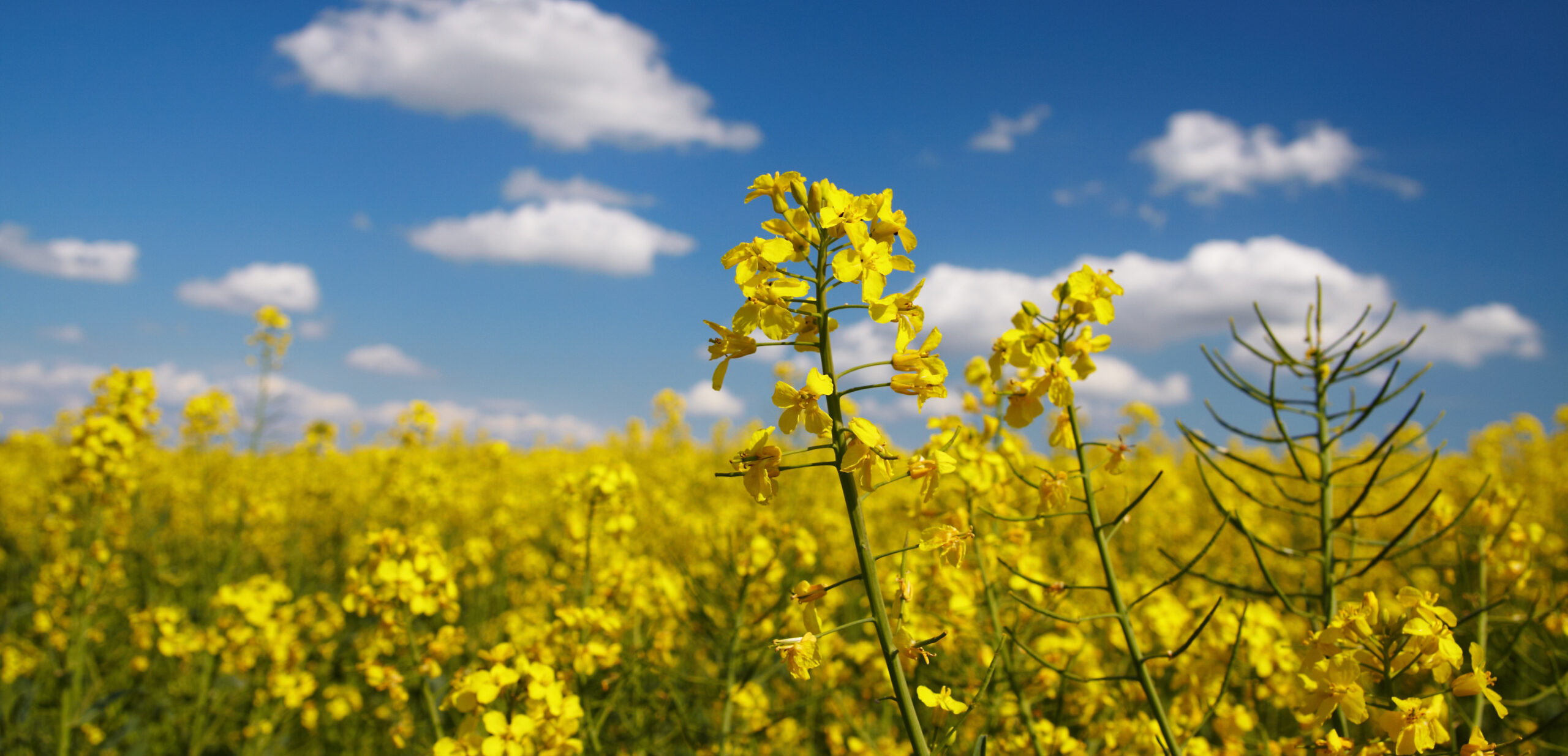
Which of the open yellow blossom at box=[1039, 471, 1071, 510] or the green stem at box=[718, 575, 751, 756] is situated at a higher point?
the open yellow blossom at box=[1039, 471, 1071, 510]

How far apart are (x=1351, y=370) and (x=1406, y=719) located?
1.03 metres

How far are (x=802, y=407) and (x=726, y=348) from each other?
196 millimetres

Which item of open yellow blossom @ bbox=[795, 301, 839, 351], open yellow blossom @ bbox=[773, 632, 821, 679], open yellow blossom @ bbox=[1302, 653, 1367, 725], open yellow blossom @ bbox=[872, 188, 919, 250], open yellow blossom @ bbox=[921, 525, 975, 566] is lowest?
open yellow blossom @ bbox=[1302, 653, 1367, 725]

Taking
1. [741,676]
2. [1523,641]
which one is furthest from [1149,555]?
[741,676]

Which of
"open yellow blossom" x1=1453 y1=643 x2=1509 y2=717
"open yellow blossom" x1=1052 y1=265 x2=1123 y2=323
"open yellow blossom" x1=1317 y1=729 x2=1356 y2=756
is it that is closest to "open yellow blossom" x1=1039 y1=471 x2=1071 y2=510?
"open yellow blossom" x1=1052 y1=265 x2=1123 y2=323

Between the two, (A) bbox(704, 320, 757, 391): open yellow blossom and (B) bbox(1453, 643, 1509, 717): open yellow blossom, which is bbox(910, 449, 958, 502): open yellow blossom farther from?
(B) bbox(1453, 643, 1509, 717): open yellow blossom

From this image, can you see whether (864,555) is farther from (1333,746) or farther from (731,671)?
(731,671)

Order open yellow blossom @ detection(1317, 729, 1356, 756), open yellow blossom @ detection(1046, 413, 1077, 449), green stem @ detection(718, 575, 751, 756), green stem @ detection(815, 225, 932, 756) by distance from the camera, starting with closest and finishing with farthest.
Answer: green stem @ detection(815, 225, 932, 756)
open yellow blossom @ detection(1317, 729, 1356, 756)
open yellow blossom @ detection(1046, 413, 1077, 449)
green stem @ detection(718, 575, 751, 756)

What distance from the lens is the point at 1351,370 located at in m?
2.24

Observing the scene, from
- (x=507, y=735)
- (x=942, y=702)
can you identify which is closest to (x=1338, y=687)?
(x=942, y=702)

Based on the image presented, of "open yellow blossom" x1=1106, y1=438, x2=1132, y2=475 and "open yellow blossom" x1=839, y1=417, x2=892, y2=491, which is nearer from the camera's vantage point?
"open yellow blossom" x1=839, y1=417, x2=892, y2=491

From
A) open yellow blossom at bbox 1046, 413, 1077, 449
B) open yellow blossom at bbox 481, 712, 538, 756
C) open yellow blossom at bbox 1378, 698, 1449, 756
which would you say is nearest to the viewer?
open yellow blossom at bbox 1378, 698, 1449, 756

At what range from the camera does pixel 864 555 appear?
1445 mm

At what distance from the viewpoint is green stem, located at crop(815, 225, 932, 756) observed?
1432 millimetres
